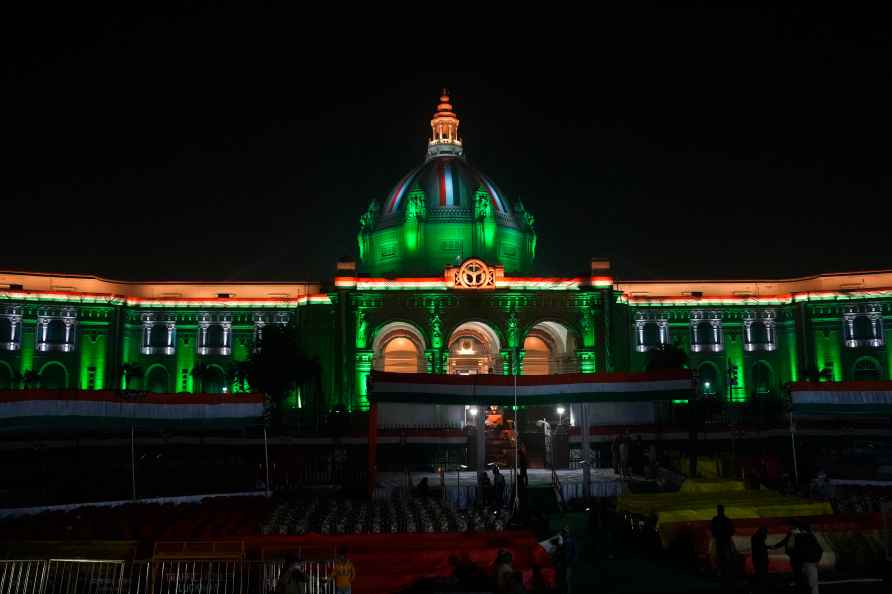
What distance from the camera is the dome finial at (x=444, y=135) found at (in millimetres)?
86125

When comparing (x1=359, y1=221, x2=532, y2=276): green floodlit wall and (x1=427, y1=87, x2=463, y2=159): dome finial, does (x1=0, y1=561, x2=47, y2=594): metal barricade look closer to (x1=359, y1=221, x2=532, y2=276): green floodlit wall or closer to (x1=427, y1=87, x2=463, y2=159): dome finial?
(x1=359, y1=221, x2=532, y2=276): green floodlit wall

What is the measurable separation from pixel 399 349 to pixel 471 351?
19.5ft

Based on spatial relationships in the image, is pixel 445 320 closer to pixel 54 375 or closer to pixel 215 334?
pixel 215 334

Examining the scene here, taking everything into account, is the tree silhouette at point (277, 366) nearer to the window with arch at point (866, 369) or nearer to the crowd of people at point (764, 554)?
the window with arch at point (866, 369)

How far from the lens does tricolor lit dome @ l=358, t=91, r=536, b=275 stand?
75250 mm

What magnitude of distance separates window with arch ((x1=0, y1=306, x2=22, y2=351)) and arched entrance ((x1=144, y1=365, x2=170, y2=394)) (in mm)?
9622

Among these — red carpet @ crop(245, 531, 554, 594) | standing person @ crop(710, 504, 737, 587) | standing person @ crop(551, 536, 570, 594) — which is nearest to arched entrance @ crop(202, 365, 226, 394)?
red carpet @ crop(245, 531, 554, 594)

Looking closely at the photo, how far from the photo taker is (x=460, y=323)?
6662cm

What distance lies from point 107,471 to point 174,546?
13830 millimetres

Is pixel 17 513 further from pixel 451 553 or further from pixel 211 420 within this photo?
pixel 451 553

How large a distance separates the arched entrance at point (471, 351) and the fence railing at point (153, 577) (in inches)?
2164

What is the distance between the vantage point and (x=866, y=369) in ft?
230

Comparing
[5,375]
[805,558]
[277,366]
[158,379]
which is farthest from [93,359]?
[805,558]

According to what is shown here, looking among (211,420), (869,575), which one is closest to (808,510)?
(869,575)
